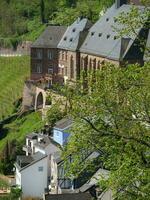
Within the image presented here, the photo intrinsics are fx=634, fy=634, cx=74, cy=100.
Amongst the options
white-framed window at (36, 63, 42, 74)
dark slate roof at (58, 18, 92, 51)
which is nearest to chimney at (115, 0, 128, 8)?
dark slate roof at (58, 18, 92, 51)

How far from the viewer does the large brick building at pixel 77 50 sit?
190ft

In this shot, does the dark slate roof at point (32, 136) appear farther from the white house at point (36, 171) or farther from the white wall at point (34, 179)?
the white wall at point (34, 179)

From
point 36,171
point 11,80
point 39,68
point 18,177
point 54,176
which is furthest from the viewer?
point 11,80

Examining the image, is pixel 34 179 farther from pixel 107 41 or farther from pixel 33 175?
pixel 107 41

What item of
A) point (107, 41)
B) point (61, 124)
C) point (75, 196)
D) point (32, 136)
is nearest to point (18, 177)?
point (61, 124)

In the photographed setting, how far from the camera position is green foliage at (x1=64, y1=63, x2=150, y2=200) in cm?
1616

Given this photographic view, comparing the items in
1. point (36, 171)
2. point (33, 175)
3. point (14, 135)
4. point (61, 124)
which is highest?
point (61, 124)

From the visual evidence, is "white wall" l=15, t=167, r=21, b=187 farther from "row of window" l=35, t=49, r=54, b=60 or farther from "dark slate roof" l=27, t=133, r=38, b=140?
"row of window" l=35, t=49, r=54, b=60

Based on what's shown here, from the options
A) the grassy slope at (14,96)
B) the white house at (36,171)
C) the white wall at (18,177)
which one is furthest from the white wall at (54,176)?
the grassy slope at (14,96)

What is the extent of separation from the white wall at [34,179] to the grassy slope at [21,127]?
7395mm

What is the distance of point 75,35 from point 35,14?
104 ft

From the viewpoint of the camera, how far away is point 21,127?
59.9m

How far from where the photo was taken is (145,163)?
53.7 ft

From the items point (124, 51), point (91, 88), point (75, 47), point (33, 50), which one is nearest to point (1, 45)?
point (33, 50)
